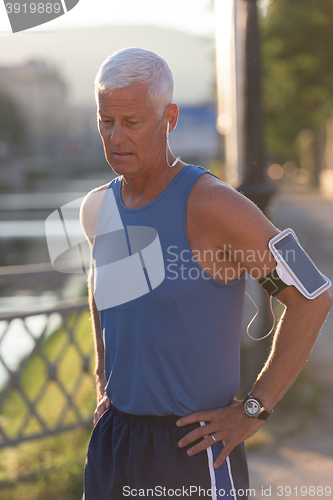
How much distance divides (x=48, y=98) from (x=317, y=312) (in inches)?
2816

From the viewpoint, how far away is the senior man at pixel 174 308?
150 centimetres

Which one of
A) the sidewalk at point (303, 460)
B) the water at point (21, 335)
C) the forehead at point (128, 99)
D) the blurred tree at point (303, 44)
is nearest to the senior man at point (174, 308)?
the forehead at point (128, 99)

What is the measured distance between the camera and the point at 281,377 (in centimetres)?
156

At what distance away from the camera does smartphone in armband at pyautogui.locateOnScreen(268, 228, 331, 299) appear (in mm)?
1485

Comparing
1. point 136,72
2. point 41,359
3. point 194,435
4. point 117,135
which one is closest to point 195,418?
point 194,435

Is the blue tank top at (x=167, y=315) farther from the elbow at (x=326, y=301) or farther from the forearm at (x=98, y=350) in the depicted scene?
the forearm at (x=98, y=350)

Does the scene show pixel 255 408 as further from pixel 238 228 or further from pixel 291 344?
pixel 238 228

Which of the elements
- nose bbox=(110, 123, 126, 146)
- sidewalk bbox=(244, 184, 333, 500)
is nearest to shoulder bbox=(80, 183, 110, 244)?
nose bbox=(110, 123, 126, 146)

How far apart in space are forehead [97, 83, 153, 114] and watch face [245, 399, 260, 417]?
88 cm

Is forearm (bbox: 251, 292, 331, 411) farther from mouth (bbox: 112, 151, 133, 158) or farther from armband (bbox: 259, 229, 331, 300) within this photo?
mouth (bbox: 112, 151, 133, 158)

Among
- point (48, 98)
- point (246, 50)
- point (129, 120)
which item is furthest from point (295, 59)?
point (48, 98)

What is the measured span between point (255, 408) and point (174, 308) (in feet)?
1.24

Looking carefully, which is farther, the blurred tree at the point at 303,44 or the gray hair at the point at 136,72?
the blurred tree at the point at 303,44

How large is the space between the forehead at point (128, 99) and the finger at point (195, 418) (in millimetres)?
877
